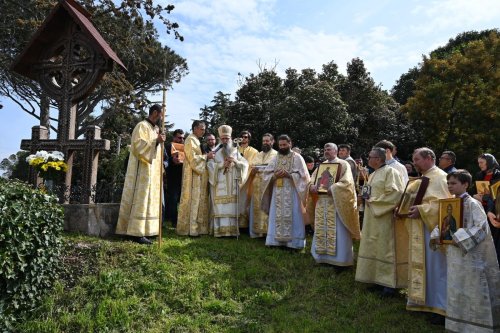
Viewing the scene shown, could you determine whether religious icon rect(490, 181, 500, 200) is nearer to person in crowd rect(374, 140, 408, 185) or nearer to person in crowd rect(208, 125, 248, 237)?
person in crowd rect(374, 140, 408, 185)

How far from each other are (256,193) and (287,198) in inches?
54.5

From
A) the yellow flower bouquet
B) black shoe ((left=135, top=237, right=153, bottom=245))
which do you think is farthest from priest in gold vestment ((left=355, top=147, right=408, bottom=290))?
the yellow flower bouquet

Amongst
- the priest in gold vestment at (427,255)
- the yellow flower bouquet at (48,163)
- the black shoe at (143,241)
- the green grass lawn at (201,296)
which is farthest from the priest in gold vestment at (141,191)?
the priest in gold vestment at (427,255)

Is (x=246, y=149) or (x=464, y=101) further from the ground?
(x=464, y=101)

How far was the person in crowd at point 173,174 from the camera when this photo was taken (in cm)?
1096

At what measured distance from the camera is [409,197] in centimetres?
689

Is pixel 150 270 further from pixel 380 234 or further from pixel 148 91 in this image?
pixel 148 91

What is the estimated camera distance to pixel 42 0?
16469 millimetres

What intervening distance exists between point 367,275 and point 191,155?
16.1 ft

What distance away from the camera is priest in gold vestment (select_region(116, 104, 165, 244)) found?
8.31 metres

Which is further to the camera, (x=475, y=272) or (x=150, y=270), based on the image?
(x=150, y=270)

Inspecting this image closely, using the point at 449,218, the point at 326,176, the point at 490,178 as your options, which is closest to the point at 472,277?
the point at 449,218

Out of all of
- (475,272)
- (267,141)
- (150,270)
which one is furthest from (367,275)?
(267,141)

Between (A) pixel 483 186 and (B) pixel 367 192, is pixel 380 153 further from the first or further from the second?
(A) pixel 483 186
